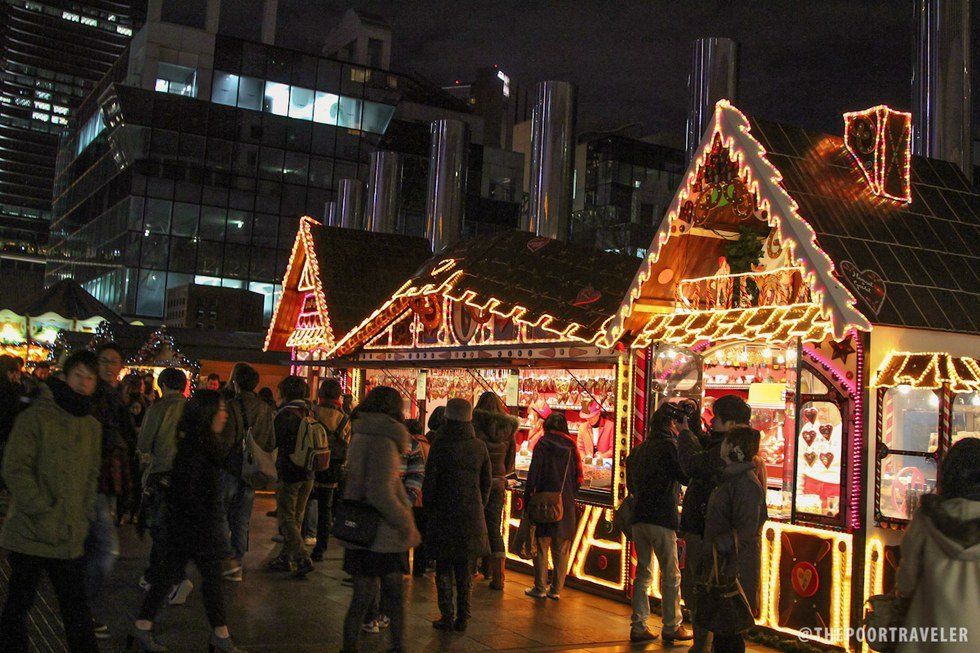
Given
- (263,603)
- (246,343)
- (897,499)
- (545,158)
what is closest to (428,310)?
(545,158)

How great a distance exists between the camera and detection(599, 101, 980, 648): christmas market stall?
8094mm

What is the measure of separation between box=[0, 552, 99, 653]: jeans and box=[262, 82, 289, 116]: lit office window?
43.7 meters

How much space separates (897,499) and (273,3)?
155ft

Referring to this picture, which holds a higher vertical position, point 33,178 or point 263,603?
point 33,178

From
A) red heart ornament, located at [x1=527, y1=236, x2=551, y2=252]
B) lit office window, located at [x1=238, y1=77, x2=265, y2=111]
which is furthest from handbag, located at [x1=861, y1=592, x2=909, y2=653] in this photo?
lit office window, located at [x1=238, y1=77, x2=265, y2=111]

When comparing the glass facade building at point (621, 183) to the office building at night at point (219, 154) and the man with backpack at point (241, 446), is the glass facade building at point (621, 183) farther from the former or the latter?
the man with backpack at point (241, 446)

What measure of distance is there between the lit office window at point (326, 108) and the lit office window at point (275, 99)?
1607 millimetres

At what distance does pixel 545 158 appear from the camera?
16.1 meters

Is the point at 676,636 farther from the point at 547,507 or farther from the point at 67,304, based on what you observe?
the point at 67,304

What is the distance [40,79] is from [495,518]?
7201 inches

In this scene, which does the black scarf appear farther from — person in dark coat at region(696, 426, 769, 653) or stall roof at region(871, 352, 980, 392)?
stall roof at region(871, 352, 980, 392)

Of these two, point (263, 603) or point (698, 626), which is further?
point (263, 603)

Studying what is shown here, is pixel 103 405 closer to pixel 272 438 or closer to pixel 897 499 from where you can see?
pixel 272 438

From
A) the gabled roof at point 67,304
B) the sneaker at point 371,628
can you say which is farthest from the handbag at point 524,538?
the gabled roof at point 67,304
